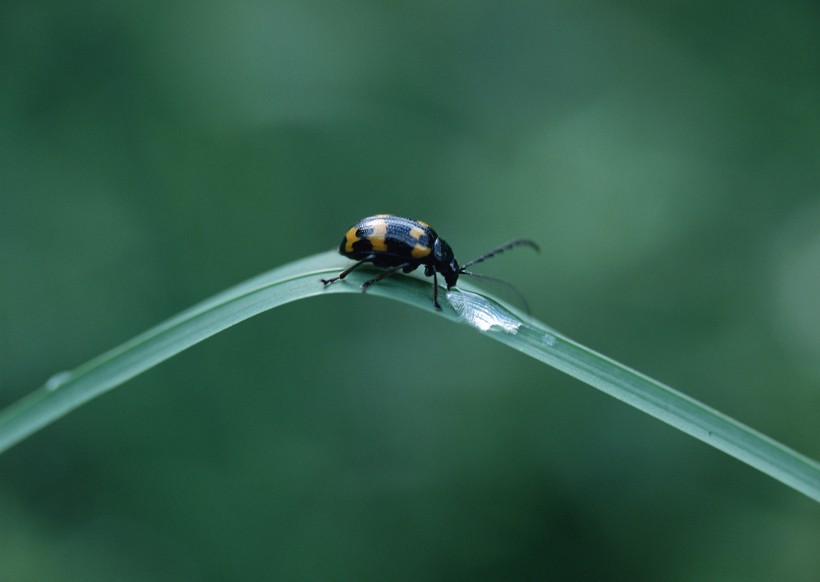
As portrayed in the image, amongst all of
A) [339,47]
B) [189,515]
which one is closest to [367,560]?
[189,515]

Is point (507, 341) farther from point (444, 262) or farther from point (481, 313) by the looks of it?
point (444, 262)

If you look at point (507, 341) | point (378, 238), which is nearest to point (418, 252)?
point (378, 238)

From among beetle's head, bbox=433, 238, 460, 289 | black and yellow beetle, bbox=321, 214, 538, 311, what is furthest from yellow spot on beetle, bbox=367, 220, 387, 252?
beetle's head, bbox=433, 238, 460, 289

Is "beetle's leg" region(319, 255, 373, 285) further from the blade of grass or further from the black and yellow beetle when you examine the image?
the blade of grass

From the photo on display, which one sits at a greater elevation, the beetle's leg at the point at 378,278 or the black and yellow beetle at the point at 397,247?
the black and yellow beetle at the point at 397,247

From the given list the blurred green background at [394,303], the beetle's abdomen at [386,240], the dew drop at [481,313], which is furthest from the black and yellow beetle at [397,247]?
the blurred green background at [394,303]

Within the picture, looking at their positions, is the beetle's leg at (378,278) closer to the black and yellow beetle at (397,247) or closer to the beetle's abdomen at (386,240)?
the black and yellow beetle at (397,247)
